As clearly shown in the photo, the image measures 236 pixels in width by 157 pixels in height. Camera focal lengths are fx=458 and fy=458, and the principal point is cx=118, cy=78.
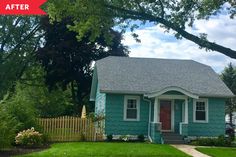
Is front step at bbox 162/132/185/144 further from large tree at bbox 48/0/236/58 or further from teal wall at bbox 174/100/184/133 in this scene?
large tree at bbox 48/0/236/58

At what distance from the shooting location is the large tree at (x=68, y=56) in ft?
145

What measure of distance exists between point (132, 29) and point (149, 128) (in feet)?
38.8

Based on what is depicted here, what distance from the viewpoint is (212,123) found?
3156 centimetres

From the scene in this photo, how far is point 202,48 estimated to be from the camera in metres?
18.5

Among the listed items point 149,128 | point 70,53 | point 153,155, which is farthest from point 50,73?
point 153,155

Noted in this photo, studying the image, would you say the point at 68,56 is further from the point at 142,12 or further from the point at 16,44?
the point at 142,12

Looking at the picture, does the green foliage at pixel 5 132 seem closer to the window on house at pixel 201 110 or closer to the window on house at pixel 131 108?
the window on house at pixel 131 108

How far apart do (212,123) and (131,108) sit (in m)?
5.75

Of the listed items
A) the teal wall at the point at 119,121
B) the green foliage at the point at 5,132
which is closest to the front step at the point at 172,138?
the teal wall at the point at 119,121

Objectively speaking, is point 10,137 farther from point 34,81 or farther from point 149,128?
point 34,81

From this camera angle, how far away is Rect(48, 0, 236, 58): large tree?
18.4 m

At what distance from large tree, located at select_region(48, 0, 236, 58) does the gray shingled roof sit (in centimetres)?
1110

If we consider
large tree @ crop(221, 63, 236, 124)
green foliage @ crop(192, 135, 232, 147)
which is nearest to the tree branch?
green foliage @ crop(192, 135, 232, 147)

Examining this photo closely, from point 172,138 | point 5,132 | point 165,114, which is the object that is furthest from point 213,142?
point 5,132
